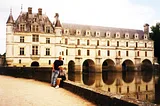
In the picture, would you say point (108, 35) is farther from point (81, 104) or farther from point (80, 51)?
point (81, 104)

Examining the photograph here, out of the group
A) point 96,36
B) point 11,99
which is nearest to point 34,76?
point 11,99

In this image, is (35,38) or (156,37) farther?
(156,37)

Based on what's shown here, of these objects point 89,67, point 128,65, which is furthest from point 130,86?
point 128,65

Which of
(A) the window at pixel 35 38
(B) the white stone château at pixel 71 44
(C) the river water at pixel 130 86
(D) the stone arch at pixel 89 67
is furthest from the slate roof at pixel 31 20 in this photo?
(D) the stone arch at pixel 89 67

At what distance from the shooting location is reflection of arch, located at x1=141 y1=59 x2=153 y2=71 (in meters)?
58.6

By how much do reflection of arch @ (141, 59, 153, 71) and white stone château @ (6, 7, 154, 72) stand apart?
0.24m

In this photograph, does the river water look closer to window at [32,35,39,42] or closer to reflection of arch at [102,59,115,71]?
window at [32,35,39,42]

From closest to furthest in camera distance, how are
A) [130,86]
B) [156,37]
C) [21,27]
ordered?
[130,86]
[21,27]
[156,37]

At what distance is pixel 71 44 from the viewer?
50906 millimetres

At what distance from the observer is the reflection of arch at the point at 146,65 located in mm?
58562

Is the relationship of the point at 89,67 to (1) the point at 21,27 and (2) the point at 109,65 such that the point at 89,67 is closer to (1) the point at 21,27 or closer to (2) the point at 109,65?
(2) the point at 109,65

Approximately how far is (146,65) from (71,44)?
66.6ft

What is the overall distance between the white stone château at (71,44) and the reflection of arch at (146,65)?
0.80 ft

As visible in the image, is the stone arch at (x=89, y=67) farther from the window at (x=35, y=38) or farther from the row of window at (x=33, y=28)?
the window at (x=35, y=38)
